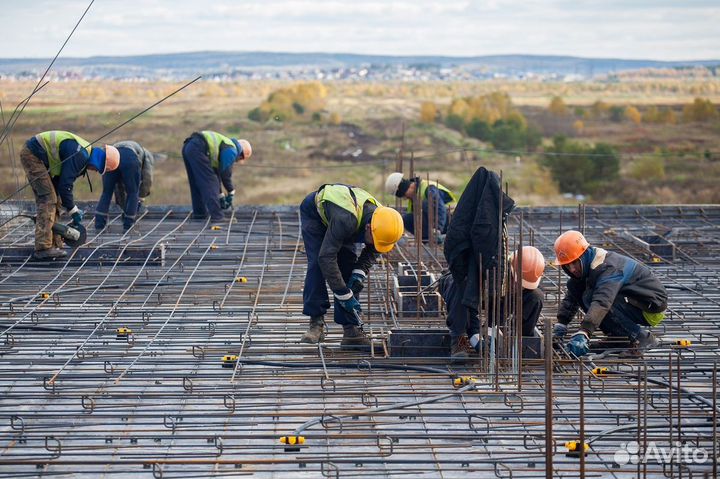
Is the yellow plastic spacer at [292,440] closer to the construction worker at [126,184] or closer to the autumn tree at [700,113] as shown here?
the construction worker at [126,184]

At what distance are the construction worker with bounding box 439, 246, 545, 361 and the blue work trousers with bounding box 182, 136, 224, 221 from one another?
6.08 m

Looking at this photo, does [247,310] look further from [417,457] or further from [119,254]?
[417,457]

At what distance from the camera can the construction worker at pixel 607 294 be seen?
23.6ft

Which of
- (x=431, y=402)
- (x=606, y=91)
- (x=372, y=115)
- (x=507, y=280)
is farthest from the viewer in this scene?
(x=606, y=91)

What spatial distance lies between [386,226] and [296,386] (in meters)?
1.32

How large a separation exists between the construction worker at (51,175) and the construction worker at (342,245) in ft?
12.8

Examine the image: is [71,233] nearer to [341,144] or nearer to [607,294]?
[607,294]

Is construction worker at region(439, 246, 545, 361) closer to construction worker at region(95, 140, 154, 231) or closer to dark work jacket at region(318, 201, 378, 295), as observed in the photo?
dark work jacket at region(318, 201, 378, 295)

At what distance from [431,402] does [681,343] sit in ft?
7.76

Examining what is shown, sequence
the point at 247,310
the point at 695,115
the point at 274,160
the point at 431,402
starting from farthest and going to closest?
the point at 695,115
the point at 274,160
the point at 247,310
the point at 431,402

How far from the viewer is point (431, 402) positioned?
623 centimetres

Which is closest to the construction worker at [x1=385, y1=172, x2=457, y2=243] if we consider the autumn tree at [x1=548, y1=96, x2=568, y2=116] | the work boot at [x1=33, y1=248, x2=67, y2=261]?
the work boot at [x1=33, y1=248, x2=67, y2=261]

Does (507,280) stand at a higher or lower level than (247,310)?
higher

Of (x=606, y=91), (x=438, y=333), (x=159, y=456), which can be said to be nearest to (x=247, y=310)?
(x=438, y=333)
